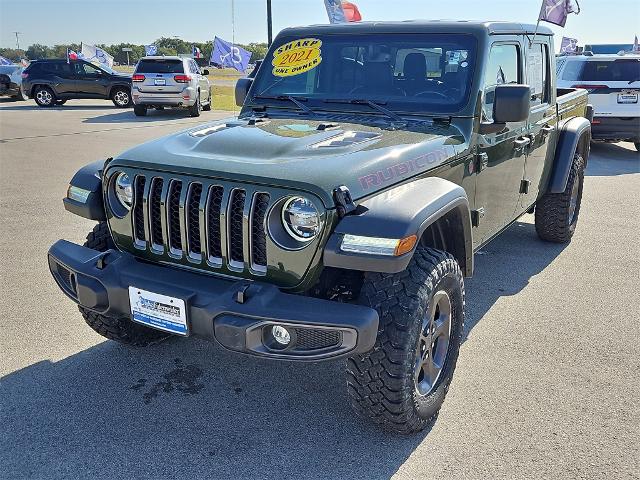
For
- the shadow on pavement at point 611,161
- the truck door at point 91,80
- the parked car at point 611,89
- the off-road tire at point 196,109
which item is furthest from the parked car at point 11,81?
the shadow on pavement at point 611,161

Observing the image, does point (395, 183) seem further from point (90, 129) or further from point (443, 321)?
point (90, 129)

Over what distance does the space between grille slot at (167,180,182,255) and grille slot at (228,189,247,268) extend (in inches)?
12.0

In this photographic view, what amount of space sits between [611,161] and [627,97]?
1147 millimetres

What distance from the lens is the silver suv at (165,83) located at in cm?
1712

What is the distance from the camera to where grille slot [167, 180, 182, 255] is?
2848 mm

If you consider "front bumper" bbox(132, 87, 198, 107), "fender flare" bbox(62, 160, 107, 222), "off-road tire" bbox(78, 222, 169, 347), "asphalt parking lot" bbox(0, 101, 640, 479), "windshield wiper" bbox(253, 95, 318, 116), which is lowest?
"front bumper" bbox(132, 87, 198, 107)

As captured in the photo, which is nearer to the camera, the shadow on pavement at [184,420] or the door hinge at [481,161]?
the shadow on pavement at [184,420]

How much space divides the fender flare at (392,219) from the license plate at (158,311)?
27.8 inches

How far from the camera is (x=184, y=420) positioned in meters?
3.07

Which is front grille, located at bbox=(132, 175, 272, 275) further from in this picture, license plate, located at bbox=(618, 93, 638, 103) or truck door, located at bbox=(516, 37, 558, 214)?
license plate, located at bbox=(618, 93, 638, 103)

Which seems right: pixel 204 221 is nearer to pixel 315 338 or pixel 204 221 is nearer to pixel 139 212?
pixel 139 212

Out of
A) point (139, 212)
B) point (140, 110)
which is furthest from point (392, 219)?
point (140, 110)

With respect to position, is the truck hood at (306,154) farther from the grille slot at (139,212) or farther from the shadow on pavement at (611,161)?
the shadow on pavement at (611,161)

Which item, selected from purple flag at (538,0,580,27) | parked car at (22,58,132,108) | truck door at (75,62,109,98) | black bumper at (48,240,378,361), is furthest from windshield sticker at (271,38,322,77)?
truck door at (75,62,109,98)
